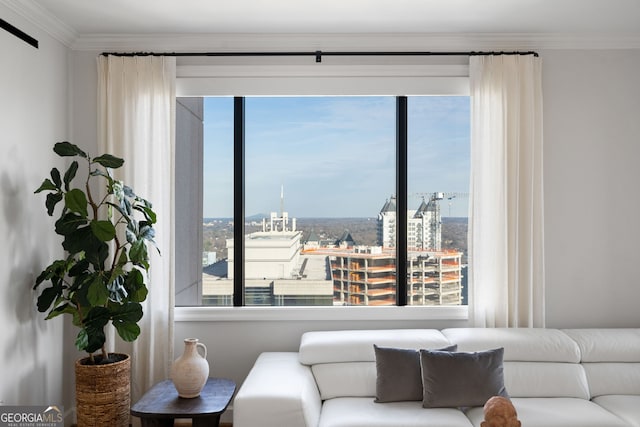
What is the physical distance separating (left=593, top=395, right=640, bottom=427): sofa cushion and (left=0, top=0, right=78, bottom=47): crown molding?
404cm

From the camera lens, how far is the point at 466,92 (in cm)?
388

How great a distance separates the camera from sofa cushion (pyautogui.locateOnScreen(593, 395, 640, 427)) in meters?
2.90

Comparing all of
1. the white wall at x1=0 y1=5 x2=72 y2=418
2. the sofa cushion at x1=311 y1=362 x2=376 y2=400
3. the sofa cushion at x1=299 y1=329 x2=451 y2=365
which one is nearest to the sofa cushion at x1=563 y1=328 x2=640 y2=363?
the sofa cushion at x1=299 y1=329 x2=451 y2=365

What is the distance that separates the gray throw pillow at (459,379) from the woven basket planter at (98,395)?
1.82m

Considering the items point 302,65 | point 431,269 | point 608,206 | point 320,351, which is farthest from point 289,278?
point 608,206

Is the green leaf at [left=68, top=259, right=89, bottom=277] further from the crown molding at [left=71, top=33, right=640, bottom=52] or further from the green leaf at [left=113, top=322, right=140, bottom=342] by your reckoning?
the crown molding at [left=71, top=33, right=640, bottom=52]

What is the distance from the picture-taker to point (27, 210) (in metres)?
3.27

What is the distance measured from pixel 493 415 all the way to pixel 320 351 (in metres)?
1.63

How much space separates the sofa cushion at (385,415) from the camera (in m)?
2.82

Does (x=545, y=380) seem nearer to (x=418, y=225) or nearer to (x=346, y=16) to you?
(x=418, y=225)

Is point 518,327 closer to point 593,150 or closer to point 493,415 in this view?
point 593,150

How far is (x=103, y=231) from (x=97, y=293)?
1.15 feet

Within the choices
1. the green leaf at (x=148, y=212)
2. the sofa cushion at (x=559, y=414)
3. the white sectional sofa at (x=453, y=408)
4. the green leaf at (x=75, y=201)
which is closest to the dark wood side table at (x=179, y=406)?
the white sectional sofa at (x=453, y=408)

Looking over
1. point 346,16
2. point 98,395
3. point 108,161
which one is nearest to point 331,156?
point 346,16
